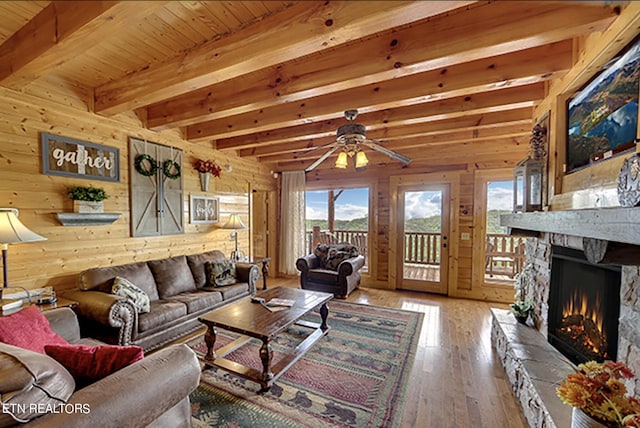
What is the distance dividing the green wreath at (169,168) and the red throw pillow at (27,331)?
2288mm

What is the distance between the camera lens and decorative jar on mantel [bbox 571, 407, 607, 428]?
44.7 inches

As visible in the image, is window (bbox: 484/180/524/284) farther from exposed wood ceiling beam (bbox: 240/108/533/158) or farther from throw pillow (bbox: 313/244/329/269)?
throw pillow (bbox: 313/244/329/269)

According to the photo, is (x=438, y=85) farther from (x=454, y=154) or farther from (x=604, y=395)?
(x=454, y=154)

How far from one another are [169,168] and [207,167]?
616mm

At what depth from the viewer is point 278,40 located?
1628mm

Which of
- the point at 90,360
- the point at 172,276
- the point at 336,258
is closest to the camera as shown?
the point at 90,360

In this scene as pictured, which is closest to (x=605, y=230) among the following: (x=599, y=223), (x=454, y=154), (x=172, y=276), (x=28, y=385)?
(x=599, y=223)

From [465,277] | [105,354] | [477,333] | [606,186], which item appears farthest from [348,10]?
[465,277]

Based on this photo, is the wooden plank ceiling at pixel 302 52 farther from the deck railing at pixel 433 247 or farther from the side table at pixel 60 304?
the deck railing at pixel 433 247

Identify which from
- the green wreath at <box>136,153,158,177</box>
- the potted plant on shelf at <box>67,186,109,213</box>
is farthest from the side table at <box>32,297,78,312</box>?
the green wreath at <box>136,153,158,177</box>

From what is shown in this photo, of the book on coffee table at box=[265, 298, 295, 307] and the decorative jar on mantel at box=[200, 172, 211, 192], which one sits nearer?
the book on coffee table at box=[265, 298, 295, 307]

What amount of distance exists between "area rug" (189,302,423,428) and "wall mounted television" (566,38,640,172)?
2197 mm

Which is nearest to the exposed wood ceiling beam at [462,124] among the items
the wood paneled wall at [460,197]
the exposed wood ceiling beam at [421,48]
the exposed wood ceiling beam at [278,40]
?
the wood paneled wall at [460,197]

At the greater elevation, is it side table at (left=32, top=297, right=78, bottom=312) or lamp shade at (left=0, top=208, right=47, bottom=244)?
lamp shade at (left=0, top=208, right=47, bottom=244)
